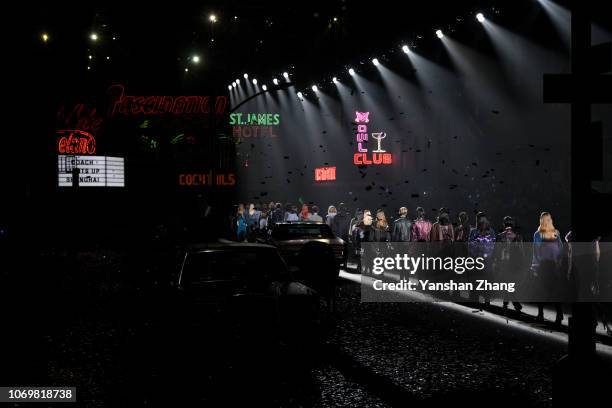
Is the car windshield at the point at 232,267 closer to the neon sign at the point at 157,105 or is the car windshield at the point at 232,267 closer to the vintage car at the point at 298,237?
the vintage car at the point at 298,237

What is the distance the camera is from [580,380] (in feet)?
19.3

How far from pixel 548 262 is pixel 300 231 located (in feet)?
33.3

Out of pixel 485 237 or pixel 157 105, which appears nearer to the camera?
pixel 485 237

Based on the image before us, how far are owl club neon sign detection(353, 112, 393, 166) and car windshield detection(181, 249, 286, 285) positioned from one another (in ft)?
104

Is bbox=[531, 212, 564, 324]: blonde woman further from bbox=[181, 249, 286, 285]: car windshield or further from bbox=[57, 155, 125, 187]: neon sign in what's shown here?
bbox=[57, 155, 125, 187]: neon sign

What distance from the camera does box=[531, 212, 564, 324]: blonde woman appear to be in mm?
11594

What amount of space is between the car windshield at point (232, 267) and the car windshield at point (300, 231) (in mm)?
11055

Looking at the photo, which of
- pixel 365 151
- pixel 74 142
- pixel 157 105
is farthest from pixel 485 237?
pixel 157 105

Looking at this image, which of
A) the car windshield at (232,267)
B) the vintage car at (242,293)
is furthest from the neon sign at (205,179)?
the vintage car at (242,293)

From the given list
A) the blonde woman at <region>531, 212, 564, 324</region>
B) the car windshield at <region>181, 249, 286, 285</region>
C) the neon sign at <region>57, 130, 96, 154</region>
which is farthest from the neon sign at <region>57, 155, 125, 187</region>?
the car windshield at <region>181, 249, 286, 285</region>

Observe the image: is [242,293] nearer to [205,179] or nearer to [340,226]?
[340,226]

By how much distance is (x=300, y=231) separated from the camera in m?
21.1

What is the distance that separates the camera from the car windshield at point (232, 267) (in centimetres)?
873

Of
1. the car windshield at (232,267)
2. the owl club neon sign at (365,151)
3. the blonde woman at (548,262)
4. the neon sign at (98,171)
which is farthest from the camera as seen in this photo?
the neon sign at (98,171)
